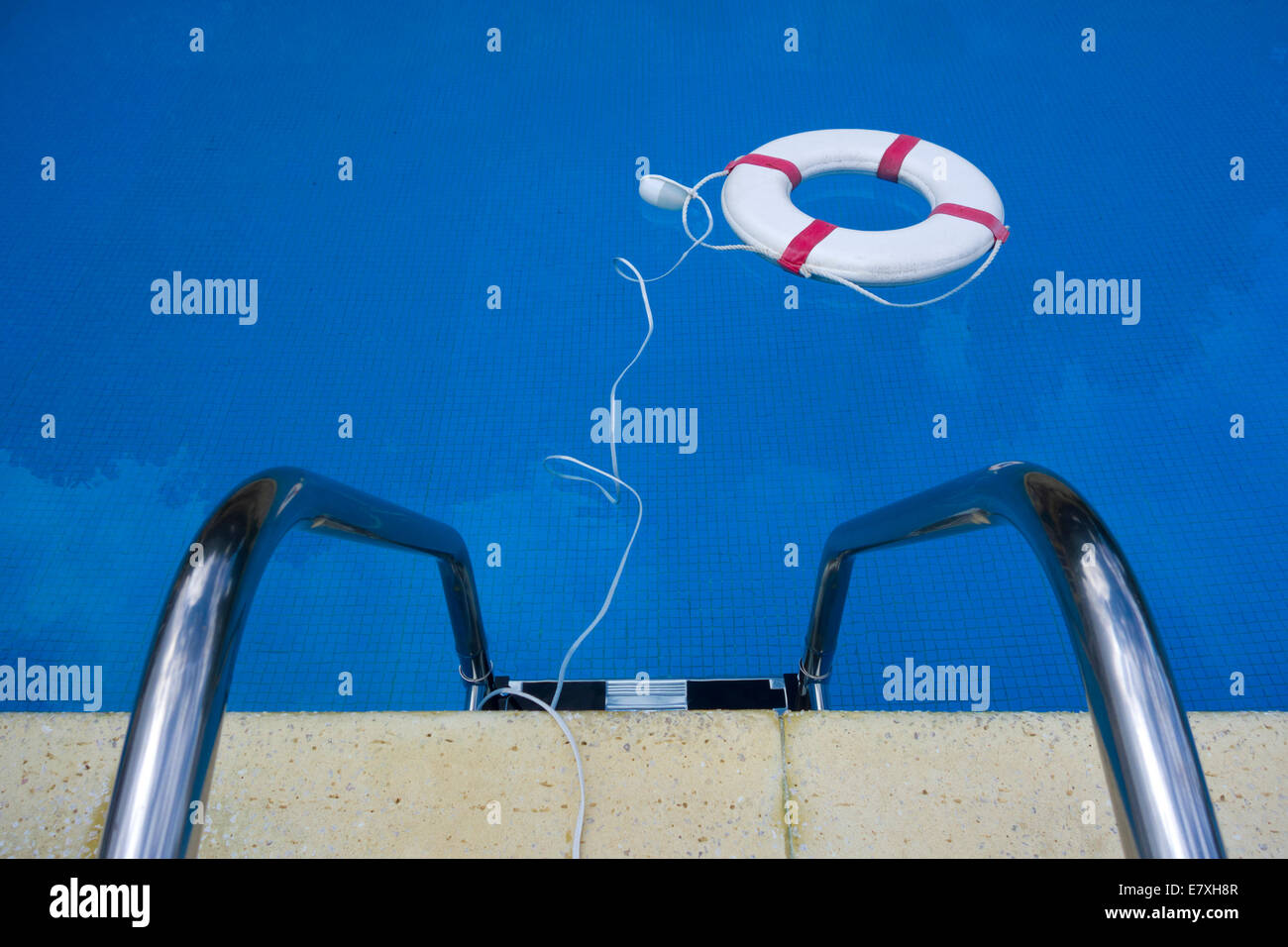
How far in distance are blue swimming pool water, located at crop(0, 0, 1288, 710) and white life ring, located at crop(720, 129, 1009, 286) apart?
0.09m

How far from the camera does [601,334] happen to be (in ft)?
8.64

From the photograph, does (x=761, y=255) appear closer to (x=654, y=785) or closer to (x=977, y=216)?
(x=977, y=216)

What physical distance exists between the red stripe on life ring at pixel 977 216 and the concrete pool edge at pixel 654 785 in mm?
1994

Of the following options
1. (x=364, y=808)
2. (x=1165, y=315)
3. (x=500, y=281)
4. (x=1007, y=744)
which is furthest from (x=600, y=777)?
(x=1165, y=315)

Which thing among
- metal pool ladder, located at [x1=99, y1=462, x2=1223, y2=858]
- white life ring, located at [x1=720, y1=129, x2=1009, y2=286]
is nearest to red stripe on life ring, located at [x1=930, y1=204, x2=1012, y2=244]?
white life ring, located at [x1=720, y1=129, x2=1009, y2=286]

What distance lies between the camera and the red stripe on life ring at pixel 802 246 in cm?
262

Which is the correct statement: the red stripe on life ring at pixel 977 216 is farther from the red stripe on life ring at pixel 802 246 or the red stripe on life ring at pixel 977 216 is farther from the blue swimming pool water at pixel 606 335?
the red stripe on life ring at pixel 802 246

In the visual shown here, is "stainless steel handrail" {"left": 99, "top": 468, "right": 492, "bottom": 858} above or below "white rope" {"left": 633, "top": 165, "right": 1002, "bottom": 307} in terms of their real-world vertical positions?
below

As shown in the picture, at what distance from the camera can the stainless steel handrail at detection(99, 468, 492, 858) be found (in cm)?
45

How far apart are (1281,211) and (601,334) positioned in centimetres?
236

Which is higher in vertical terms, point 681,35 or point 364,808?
point 681,35

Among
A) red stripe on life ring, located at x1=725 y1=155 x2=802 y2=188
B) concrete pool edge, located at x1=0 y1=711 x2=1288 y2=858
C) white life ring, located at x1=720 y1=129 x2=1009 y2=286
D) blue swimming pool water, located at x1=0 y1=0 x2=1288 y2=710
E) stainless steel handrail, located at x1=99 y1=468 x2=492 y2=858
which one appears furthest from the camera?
red stripe on life ring, located at x1=725 y1=155 x2=802 y2=188

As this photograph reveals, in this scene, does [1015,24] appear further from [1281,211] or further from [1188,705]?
[1188,705]

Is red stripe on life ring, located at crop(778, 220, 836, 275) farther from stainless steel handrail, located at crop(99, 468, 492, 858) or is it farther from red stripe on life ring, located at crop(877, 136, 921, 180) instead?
stainless steel handrail, located at crop(99, 468, 492, 858)
